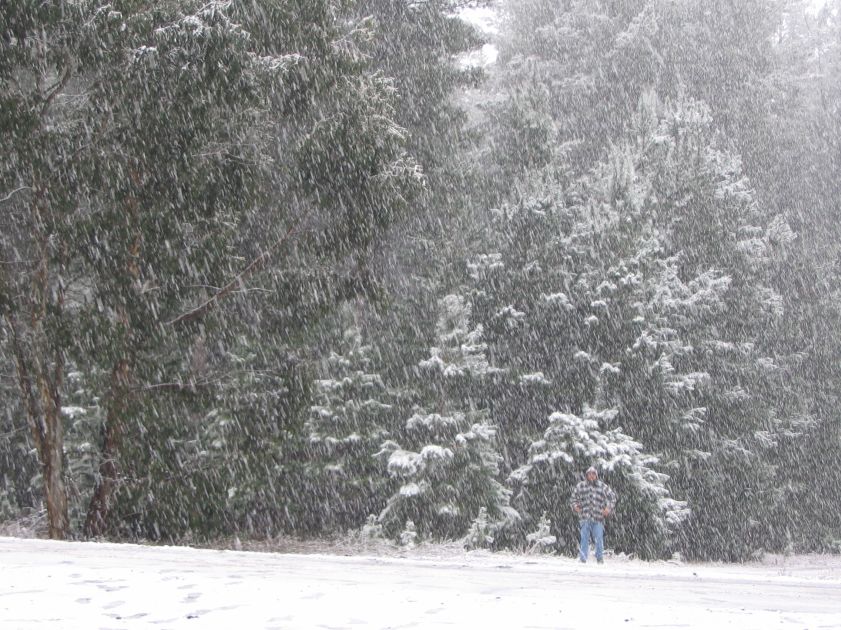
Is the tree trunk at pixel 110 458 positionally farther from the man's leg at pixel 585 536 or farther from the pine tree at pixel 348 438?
the man's leg at pixel 585 536

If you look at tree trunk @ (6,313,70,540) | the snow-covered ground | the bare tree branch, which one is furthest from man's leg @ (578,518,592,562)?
tree trunk @ (6,313,70,540)

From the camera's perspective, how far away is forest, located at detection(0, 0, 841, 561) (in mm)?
18656

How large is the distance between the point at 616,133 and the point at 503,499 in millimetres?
18279

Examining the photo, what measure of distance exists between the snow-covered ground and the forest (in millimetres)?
9391

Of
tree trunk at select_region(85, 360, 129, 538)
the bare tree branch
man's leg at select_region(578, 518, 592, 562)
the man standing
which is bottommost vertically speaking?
man's leg at select_region(578, 518, 592, 562)

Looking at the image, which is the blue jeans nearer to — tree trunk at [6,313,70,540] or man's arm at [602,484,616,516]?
man's arm at [602,484,616,516]

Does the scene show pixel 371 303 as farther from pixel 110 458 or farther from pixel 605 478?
pixel 605 478

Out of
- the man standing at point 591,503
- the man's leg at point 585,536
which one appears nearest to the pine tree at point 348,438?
the man's leg at point 585,536

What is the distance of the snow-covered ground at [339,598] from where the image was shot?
633cm

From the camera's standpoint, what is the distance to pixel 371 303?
2130cm

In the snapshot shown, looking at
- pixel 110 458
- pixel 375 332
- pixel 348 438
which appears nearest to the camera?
pixel 110 458

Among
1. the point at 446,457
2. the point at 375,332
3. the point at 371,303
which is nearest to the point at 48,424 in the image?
the point at 371,303

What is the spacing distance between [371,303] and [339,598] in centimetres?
1422

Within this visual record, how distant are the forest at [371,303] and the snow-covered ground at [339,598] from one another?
30.8 ft
